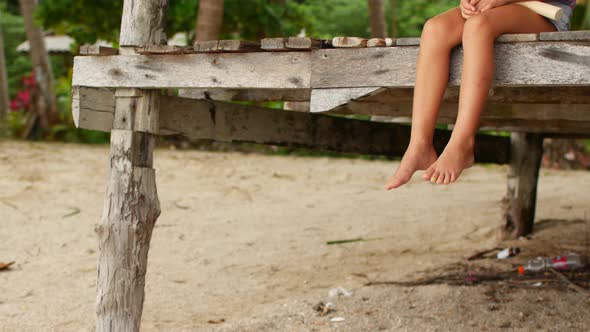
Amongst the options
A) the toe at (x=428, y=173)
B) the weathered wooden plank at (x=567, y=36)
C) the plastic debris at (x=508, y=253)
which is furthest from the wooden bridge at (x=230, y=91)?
the plastic debris at (x=508, y=253)

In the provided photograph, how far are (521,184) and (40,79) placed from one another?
9134mm

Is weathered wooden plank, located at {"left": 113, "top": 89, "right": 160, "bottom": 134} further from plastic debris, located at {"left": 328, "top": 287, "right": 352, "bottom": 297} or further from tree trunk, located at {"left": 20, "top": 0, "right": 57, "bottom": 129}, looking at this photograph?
tree trunk, located at {"left": 20, "top": 0, "right": 57, "bottom": 129}

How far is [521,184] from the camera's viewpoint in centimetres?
657

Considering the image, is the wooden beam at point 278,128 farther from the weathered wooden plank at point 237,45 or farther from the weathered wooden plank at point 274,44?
the weathered wooden plank at point 274,44

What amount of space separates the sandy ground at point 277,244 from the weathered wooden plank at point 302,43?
62.7 inches

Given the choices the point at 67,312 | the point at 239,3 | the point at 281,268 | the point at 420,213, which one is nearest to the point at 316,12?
the point at 239,3

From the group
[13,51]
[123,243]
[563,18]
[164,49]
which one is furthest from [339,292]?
[13,51]

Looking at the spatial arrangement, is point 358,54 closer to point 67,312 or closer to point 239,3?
point 67,312

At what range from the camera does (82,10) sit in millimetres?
11641

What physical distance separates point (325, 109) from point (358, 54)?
0.87 ft

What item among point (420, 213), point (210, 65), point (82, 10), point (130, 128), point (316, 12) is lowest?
point (420, 213)

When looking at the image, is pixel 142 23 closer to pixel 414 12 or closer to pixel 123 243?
pixel 123 243

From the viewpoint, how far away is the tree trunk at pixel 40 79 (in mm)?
13445

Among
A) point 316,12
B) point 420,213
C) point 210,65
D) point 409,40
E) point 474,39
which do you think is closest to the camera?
point 474,39
